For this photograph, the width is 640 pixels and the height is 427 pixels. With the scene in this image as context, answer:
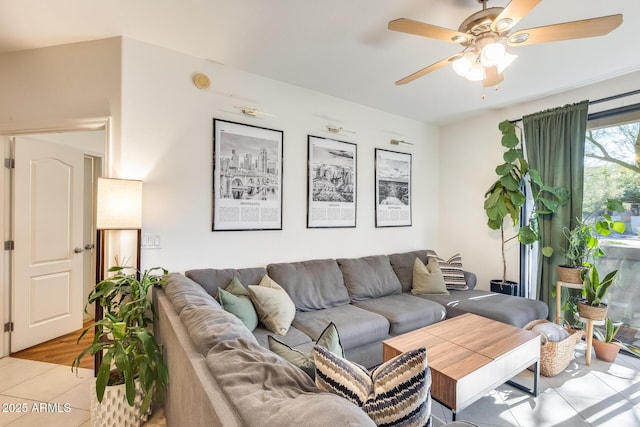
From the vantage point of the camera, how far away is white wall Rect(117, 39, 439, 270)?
91.1 inches

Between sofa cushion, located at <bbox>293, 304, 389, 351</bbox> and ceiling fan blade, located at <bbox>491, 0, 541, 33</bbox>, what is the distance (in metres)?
2.19

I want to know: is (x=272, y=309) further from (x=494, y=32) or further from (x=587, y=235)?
(x=587, y=235)

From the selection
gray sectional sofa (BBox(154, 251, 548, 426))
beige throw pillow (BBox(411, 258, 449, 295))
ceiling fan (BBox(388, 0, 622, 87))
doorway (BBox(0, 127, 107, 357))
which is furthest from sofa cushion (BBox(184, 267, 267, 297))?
ceiling fan (BBox(388, 0, 622, 87))

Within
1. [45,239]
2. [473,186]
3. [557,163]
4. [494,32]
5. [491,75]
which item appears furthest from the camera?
[473,186]

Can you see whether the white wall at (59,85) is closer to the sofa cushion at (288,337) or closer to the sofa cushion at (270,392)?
the sofa cushion at (288,337)

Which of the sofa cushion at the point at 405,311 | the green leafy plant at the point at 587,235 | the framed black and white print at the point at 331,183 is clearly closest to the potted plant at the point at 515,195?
the green leafy plant at the point at 587,235

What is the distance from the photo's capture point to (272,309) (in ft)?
7.38

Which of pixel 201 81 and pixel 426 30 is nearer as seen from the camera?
pixel 426 30

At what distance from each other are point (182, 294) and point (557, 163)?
3.83m

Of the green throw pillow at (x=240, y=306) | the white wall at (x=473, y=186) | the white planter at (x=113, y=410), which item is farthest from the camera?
the white wall at (x=473, y=186)

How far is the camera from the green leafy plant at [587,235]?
276cm

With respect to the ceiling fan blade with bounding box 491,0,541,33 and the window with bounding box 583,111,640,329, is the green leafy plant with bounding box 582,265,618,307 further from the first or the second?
the ceiling fan blade with bounding box 491,0,541,33

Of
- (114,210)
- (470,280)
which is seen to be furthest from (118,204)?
(470,280)

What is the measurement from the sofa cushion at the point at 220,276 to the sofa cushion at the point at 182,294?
222 mm
